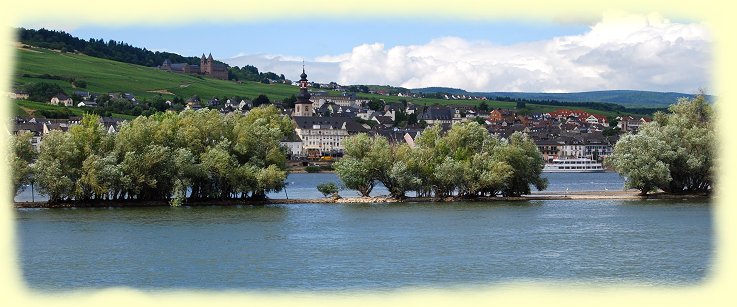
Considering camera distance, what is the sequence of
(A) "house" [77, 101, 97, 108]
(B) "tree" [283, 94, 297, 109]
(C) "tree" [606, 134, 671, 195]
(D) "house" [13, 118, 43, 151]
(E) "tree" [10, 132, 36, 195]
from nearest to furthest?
(E) "tree" [10, 132, 36, 195] < (C) "tree" [606, 134, 671, 195] < (D) "house" [13, 118, 43, 151] < (A) "house" [77, 101, 97, 108] < (B) "tree" [283, 94, 297, 109]

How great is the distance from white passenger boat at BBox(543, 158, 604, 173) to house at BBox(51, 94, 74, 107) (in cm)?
6482

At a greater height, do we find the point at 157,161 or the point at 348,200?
the point at 157,161

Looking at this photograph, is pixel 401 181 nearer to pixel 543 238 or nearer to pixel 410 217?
pixel 410 217

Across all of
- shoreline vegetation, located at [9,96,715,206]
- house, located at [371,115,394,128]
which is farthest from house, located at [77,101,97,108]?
shoreline vegetation, located at [9,96,715,206]

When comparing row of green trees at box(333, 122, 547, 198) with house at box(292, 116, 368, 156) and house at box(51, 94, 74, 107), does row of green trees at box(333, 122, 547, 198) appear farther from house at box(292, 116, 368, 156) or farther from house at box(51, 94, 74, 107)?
house at box(51, 94, 74, 107)

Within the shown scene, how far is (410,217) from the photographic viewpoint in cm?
5281

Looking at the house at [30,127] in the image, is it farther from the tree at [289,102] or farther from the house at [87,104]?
the tree at [289,102]

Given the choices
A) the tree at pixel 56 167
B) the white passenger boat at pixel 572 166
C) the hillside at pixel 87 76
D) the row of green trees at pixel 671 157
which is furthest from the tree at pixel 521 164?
the hillside at pixel 87 76

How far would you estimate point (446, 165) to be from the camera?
61719 mm

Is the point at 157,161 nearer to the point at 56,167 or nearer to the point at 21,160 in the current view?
the point at 56,167

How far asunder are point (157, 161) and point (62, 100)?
97238 millimetres

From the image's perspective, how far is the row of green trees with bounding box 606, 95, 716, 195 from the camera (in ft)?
205

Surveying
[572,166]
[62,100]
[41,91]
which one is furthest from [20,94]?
[572,166]

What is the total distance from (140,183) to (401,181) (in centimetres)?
1422
